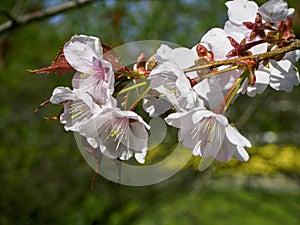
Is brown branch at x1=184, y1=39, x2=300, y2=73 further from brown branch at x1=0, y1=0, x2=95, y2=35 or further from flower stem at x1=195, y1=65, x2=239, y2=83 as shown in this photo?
brown branch at x1=0, y1=0, x2=95, y2=35

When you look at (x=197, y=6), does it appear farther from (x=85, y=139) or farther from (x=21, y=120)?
(x=85, y=139)

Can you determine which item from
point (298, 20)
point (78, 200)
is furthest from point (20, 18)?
point (298, 20)

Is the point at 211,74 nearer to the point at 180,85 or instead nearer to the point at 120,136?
the point at 180,85

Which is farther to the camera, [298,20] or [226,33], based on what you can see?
[298,20]

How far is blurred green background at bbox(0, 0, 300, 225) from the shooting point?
10.1ft

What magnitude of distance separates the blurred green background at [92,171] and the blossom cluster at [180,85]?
165 centimetres

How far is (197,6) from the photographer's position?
461 centimetres

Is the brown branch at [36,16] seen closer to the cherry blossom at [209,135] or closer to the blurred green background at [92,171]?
the blurred green background at [92,171]

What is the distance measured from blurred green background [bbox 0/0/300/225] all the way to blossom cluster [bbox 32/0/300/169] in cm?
165

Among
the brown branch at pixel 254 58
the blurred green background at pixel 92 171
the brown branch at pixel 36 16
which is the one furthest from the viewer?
the blurred green background at pixel 92 171

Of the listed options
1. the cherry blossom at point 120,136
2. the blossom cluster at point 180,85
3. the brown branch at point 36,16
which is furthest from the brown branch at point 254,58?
the brown branch at point 36,16

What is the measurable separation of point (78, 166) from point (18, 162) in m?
0.51

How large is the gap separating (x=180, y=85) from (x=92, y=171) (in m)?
2.56

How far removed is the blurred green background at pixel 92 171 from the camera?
121 inches
